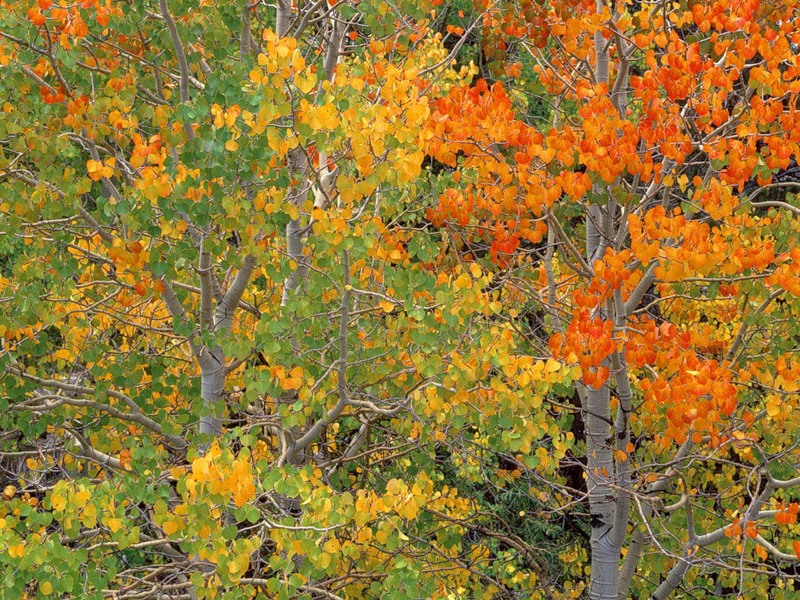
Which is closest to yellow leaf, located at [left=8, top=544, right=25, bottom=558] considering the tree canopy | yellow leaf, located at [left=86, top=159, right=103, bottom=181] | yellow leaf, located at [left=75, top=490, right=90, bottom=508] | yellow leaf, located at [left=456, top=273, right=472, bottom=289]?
the tree canopy

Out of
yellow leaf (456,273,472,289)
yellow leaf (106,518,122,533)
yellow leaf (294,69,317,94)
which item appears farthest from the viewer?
yellow leaf (456,273,472,289)

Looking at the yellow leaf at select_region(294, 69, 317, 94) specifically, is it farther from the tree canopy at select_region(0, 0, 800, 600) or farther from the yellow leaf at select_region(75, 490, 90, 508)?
the yellow leaf at select_region(75, 490, 90, 508)

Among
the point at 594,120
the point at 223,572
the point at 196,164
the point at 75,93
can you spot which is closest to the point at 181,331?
the point at 196,164

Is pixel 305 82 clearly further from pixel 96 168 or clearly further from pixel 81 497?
pixel 81 497

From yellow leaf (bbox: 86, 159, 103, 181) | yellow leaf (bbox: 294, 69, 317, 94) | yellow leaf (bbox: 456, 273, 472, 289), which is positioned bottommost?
yellow leaf (bbox: 456, 273, 472, 289)

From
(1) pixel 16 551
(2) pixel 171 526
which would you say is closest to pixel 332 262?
(2) pixel 171 526

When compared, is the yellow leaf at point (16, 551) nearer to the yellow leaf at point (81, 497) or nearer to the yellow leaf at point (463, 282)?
the yellow leaf at point (81, 497)

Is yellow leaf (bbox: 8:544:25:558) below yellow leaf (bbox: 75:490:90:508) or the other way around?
below

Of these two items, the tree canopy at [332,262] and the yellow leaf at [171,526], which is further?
the tree canopy at [332,262]

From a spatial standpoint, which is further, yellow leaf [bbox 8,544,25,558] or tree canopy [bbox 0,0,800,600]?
tree canopy [bbox 0,0,800,600]

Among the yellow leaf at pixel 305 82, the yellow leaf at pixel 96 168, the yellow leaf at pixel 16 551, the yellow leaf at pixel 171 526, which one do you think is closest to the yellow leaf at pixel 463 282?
the yellow leaf at pixel 305 82

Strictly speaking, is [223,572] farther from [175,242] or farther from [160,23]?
[160,23]

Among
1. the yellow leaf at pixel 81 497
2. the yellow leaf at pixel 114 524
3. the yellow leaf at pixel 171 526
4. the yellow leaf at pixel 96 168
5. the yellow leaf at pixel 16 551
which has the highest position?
the yellow leaf at pixel 96 168

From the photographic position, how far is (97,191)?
463 inches
